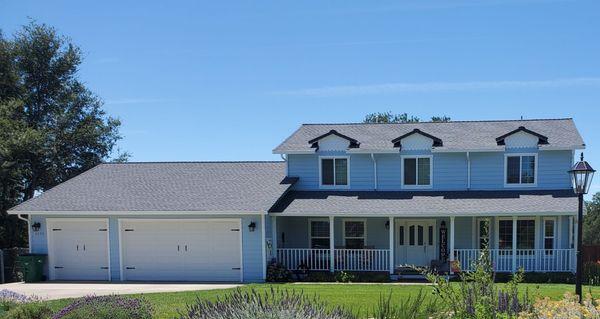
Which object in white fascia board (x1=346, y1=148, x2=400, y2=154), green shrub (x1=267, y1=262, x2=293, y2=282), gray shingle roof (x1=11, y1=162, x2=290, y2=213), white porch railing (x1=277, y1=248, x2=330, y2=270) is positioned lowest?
green shrub (x1=267, y1=262, x2=293, y2=282)

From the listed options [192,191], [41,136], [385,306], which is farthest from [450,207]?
[41,136]

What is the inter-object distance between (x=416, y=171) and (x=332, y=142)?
3462 millimetres

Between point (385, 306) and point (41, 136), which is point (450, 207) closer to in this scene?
point (385, 306)

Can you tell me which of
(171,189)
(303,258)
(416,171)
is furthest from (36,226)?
(416,171)

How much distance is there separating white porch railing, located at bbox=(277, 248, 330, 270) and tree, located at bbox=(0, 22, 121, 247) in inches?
627

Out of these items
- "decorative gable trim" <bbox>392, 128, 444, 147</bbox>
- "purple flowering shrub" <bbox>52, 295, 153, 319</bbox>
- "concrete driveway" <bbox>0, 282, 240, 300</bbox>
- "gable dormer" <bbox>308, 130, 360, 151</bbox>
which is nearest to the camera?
"purple flowering shrub" <bbox>52, 295, 153, 319</bbox>

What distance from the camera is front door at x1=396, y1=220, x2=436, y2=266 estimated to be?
18.5 m

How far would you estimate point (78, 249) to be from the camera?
58.1ft

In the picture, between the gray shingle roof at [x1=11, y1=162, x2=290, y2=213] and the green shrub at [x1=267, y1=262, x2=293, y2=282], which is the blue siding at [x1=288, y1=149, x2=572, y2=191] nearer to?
the gray shingle roof at [x1=11, y1=162, x2=290, y2=213]

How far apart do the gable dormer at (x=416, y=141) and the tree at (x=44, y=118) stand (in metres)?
18.9

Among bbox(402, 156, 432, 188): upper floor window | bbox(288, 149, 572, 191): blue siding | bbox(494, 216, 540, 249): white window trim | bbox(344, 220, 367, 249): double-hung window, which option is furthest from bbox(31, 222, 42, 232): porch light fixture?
bbox(494, 216, 540, 249): white window trim

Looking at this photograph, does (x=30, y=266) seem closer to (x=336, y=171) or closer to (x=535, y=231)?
(x=336, y=171)

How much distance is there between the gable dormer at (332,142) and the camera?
19.3 metres

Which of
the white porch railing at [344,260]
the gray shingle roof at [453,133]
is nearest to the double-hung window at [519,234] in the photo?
the gray shingle roof at [453,133]
